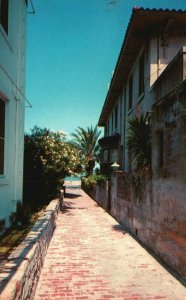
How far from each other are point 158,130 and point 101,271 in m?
3.60

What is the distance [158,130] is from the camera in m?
7.39

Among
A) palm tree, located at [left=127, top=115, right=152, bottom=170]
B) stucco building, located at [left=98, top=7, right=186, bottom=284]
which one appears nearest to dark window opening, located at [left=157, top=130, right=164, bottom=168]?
stucco building, located at [left=98, top=7, right=186, bottom=284]

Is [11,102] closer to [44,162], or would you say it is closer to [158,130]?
[158,130]

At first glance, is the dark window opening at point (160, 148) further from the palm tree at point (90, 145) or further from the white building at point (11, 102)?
the palm tree at point (90, 145)

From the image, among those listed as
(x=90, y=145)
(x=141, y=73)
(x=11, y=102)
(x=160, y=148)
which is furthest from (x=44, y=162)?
(x=90, y=145)

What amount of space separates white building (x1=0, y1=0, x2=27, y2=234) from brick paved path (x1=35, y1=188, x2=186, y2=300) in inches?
73.3

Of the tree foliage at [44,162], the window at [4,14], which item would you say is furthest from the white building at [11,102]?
the tree foliage at [44,162]

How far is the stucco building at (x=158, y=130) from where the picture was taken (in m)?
5.88

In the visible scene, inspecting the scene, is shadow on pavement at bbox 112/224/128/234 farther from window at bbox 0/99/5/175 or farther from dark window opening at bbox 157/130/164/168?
window at bbox 0/99/5/175

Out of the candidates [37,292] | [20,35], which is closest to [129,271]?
[37,292]

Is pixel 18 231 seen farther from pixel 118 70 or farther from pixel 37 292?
pixel 118 70

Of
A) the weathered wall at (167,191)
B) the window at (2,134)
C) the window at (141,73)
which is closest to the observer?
the weathered wall at (167,191)

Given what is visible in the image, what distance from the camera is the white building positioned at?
716cm

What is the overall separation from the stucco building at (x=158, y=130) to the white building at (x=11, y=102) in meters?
3.65
